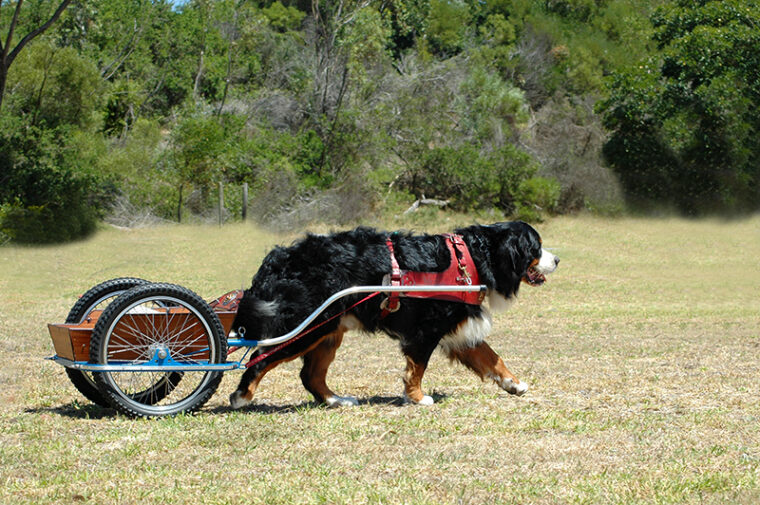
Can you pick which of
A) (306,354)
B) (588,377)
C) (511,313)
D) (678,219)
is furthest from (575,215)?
(306,354)

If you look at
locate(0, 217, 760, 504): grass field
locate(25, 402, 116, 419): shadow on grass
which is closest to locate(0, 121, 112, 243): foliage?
locate(0, 217, 760, 504): grass field

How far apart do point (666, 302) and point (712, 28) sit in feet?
53.5

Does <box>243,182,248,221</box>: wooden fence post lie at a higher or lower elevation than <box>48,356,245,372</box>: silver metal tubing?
higher

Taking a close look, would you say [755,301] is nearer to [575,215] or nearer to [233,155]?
[575,215]

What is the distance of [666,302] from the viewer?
18.5 m

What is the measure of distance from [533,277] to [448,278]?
967 millimetres

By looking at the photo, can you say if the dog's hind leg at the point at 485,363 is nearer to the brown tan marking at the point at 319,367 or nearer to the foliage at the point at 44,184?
the brown tan marking at the point at 319,367

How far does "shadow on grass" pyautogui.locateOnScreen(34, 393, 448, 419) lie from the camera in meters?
6.69

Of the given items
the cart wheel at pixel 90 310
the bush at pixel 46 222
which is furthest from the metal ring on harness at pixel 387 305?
the bush at pixel 46 222

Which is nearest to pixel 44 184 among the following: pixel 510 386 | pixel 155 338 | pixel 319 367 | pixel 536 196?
pixel 536 196

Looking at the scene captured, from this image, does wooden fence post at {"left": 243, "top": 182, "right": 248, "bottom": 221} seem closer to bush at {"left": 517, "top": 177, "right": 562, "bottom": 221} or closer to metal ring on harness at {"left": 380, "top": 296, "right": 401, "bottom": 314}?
bush at {"left": 517, "top": 177, "right": 562, "bottom": 221}

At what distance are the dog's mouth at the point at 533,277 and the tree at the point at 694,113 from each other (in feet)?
80.8

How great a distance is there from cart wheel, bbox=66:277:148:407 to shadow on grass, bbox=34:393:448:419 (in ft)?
0.34

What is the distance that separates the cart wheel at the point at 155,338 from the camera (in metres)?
6.13
